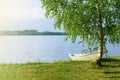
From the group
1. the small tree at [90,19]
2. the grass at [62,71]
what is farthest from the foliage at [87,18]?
the grass at [62,71]

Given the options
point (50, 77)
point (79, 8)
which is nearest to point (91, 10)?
point (79, 8)

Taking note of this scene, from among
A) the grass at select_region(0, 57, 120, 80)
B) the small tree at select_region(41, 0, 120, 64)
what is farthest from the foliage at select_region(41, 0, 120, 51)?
the grass at select_region(0, 57, 120, 80)

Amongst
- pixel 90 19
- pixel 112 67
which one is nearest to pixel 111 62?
pixel 112 67

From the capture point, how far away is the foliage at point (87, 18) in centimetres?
2997

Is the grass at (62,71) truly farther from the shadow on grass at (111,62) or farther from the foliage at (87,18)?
the foliage at (87,18)

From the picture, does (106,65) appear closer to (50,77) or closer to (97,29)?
(97,29)

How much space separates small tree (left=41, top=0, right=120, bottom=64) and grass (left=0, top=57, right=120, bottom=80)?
5.91 ft

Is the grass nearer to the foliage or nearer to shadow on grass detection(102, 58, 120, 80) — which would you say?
shadow on grass detection(102, 58, 120, 80)

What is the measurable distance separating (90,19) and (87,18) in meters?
0.47

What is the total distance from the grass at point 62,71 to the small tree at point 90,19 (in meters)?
1.80

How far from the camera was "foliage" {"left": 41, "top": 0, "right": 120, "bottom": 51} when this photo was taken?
30.0m

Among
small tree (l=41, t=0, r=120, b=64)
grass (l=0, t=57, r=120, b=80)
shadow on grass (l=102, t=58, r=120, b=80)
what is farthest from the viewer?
small tree (l=41, t=0, r=120, b=64)

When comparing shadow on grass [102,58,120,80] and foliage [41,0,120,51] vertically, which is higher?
foliage [41,0,120,51]

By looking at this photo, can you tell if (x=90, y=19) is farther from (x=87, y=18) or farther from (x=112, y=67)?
(x=112, y=67)
